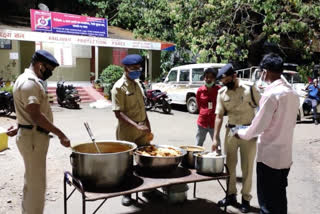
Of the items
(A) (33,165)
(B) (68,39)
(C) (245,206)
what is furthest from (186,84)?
(A) (33,165)

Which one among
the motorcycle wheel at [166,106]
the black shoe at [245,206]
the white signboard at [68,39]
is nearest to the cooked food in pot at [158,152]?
the black shoe at [245,206]

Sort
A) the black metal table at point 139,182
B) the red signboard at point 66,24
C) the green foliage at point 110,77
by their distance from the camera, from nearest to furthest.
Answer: the black metal table at point 139,182 → the red signboard at point 66,24 → the green foliage at point 110,77

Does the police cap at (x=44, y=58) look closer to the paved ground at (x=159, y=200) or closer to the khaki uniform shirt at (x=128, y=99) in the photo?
the khaki uniform shirt at (x=128, y=99)

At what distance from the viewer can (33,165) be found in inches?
127

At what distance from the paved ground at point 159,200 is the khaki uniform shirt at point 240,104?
118 centimetres

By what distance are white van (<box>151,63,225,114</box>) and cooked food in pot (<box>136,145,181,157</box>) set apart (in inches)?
359

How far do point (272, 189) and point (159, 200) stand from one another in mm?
1860

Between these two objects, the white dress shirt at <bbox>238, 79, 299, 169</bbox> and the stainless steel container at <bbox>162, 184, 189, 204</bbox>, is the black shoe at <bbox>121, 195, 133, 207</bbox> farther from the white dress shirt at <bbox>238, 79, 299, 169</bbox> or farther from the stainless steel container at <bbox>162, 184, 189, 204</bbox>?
the white dress shirt at <bbox>238, 79, 299, 169</bbox>

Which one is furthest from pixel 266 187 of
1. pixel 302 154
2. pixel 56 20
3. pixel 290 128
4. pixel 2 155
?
pixel 56 20

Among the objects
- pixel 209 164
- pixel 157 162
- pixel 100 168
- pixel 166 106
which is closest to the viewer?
pixel 100 168

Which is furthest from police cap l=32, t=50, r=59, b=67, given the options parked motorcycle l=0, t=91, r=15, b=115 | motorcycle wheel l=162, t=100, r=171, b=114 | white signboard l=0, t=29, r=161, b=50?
white signboard l=0, t=29, r=161, b=50

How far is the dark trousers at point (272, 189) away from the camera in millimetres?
3068

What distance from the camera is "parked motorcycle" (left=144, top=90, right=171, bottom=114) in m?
13.2

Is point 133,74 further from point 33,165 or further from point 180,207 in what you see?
point 180,207
